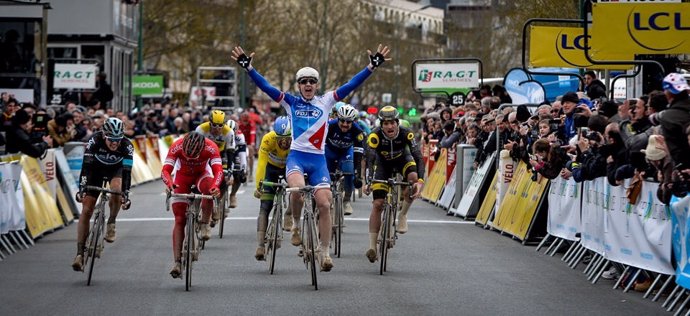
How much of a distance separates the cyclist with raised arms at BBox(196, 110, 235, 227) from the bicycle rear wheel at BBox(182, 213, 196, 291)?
5.00 metres

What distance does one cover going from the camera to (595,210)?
15.7 meters

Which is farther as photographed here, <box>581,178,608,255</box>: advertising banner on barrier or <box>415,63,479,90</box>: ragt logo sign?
<box>415,63,479,90</box>: ragt logo sign

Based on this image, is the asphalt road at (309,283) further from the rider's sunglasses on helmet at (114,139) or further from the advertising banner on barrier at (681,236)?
the rider's sunglasses on helmet at (114,139)

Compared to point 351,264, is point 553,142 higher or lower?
higher

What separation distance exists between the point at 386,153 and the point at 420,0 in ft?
384

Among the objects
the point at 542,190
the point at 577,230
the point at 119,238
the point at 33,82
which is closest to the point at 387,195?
the point at 577,230

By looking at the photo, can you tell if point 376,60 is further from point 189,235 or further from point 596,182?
point 189,235

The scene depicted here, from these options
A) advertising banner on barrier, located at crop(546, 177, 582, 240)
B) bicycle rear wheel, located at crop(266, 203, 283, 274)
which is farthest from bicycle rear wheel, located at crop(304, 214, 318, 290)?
advertising banner on barrier, located at crop(546, 177, 582, 240)

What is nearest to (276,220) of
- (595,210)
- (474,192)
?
(595,210)

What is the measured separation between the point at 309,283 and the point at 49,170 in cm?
850

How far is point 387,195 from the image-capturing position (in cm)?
1617

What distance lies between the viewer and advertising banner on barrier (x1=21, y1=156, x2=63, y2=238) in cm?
1973

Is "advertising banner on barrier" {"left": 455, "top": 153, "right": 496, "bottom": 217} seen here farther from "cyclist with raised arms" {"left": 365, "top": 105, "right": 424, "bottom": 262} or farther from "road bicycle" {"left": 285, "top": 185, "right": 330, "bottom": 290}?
"road bicycle" {"left": 285, "top": 185, "right": 330, "bottom": 290}

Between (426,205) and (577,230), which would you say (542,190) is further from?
(426,205)
